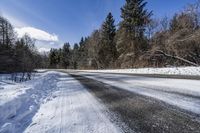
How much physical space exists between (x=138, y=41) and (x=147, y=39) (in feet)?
7.96

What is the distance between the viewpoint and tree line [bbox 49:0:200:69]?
71.6ft

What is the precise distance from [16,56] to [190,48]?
26.2 m

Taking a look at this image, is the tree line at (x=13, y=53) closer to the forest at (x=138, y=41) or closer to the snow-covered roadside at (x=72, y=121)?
the forest at (x=138, y=41)

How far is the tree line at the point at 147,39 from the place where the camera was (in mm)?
21828

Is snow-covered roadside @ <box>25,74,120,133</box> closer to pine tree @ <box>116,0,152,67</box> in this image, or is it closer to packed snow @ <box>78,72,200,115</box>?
packed snow @ <box>78,72,200,115</box>

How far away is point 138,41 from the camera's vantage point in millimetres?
32844

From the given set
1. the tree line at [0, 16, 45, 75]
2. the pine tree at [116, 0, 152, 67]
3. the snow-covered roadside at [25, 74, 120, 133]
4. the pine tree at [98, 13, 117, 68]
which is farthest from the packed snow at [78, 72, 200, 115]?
the pine tree at [98, 13, 117, 68]

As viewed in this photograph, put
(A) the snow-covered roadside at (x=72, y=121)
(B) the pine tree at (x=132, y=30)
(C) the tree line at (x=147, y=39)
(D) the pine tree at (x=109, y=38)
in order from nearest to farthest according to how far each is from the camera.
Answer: (A) the snow-covered roadside at (x=72, y=121) → (C) the tree line at (x=147, y=39) → (B) the pine tree at (x=132, y=30) → (D) the pine tree at (x=109, y=38)

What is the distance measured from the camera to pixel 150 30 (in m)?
29.8

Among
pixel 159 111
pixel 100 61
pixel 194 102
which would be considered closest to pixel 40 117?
pixel 159 111

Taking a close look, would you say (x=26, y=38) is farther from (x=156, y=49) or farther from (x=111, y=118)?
(x=111, y=118)

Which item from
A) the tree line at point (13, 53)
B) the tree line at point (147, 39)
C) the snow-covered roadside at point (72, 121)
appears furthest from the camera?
the tree line at point (13, 53)

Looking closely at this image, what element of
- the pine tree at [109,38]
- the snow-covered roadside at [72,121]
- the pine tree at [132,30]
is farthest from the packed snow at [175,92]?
the pine tree at [109,38]

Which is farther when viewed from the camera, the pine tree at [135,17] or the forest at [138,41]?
the pine tree at [135,17]
